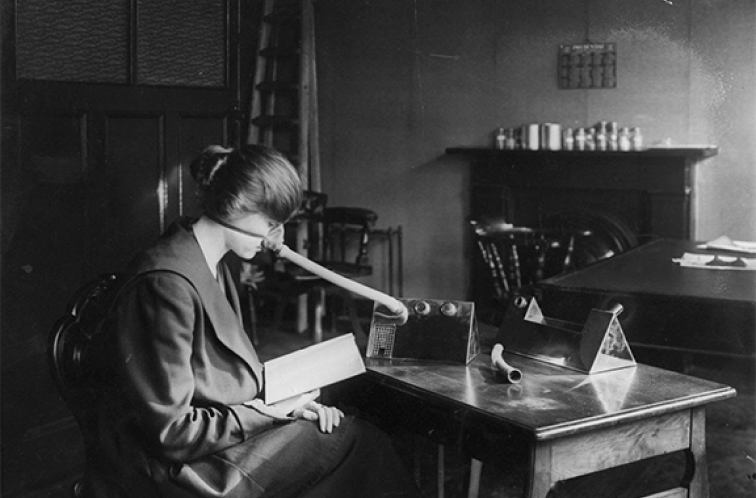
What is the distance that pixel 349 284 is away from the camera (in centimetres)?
211

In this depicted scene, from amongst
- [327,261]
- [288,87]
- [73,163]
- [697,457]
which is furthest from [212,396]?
[288,87]

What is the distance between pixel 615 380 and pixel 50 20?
233 cm

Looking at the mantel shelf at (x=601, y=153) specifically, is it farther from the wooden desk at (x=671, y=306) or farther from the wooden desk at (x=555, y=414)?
the wooden desk at (x=555, y=414)

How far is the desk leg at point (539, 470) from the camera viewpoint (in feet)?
5.59

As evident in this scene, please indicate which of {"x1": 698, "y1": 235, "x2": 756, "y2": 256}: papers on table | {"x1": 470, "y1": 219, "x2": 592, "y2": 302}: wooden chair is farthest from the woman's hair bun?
{"x1": 470, "y1": 219, "x2": 592, "y2": 302}: wooden chair

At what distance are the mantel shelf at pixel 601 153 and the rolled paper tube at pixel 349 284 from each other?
378cm

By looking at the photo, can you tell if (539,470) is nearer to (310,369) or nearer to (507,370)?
(507,370)

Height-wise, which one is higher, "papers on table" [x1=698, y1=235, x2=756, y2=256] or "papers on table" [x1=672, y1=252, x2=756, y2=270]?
"papers on table" [x1=698, y1=235, x2=756, y2=256]

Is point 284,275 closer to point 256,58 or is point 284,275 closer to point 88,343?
point 256,58

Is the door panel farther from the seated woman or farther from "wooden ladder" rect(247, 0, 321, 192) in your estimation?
"wooden ladder" rect(247, 0, 321, 192)

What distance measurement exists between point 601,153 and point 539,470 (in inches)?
174

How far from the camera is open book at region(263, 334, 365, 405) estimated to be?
199 centimetres

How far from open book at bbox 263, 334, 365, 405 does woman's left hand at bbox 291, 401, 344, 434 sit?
0.20 ft

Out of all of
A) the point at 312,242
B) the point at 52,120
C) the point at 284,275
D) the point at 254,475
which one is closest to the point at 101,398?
the point at 254,475
